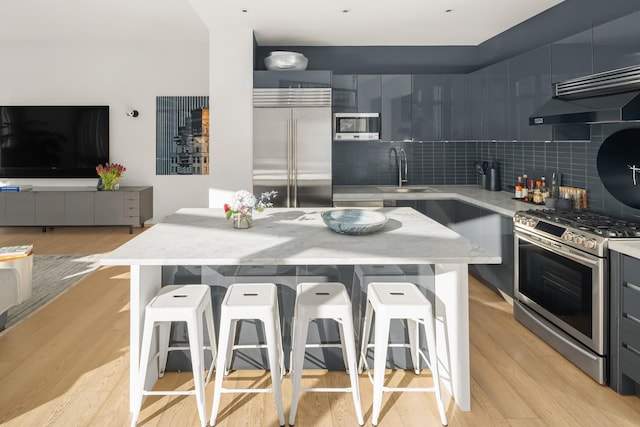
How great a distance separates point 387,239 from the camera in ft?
8.13

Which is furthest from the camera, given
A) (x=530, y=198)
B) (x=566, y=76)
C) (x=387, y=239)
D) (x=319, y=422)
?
(x=530, y=198)

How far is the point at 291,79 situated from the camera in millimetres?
4781

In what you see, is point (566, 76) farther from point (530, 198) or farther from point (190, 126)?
point (190, 126)

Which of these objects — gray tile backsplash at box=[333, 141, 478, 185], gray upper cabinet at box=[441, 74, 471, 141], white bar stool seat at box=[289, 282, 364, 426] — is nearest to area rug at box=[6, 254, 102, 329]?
white bar stool seat at box=[289, 282, 364, 426]

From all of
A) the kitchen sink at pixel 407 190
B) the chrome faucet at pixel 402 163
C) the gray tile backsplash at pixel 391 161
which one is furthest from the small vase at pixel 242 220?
the chrome faucet at pixel 402 163

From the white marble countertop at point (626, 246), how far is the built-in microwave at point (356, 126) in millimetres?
2977

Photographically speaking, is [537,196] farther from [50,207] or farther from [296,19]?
[50,207]

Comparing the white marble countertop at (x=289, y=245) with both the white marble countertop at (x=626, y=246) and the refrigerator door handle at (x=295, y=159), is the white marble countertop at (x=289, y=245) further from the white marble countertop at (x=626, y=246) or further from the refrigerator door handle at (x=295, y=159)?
the refrigerator door handle at (x=295, y=159)

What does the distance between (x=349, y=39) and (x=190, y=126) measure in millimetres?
3390

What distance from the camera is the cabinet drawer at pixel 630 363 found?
2344 millimetres

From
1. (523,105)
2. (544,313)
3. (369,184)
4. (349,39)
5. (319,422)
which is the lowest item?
(319,422)

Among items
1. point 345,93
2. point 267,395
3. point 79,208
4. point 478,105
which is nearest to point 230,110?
point 345,93

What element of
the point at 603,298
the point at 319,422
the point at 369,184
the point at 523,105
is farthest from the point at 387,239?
the point at 369,184

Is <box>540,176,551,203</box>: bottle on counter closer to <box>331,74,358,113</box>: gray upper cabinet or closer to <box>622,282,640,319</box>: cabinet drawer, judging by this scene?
<box>622,282,640,319</box>: cabinet drawer
